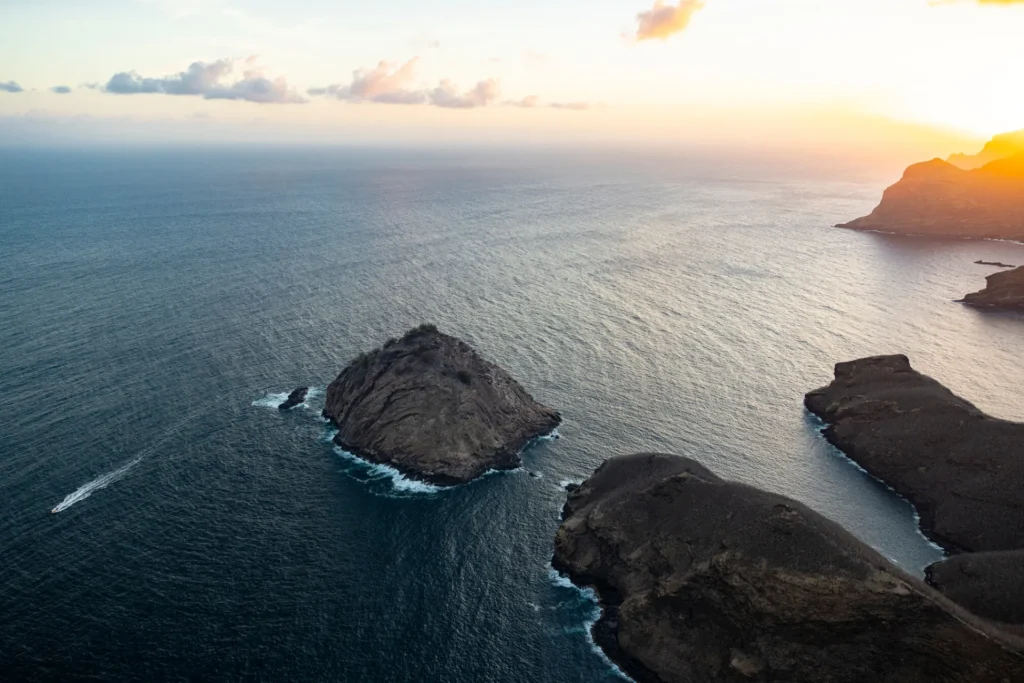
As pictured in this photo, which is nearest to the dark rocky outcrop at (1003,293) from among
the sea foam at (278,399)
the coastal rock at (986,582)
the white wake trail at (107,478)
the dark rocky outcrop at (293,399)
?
the coastal rock at (986,582)

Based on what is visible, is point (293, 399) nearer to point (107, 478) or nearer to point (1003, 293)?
point (107, 478)

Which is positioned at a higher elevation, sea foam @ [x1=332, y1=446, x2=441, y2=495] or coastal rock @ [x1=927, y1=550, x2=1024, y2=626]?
coastal rock @ [x1=927, y1=550, x2=1024, y2=626]

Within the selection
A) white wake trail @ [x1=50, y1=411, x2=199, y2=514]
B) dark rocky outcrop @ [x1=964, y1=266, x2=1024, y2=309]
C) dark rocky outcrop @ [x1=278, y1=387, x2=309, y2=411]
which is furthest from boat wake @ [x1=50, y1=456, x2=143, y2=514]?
dark rocky outcrop @ [x1=964, y1=266, x2=1024, y2=309]

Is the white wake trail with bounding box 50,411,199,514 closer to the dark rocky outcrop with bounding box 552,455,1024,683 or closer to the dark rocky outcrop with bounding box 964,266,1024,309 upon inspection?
the dark rocky outcrop with bounding box 552,455,1024,683

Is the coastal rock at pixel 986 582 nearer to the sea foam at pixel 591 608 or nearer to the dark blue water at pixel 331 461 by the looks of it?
the dark blue water at pixel 331 461

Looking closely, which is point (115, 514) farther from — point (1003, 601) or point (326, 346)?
point (1003, 601)

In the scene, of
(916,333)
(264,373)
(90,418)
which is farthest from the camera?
(916,333)

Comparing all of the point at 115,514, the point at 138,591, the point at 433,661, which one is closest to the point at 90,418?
the point at 115,514
